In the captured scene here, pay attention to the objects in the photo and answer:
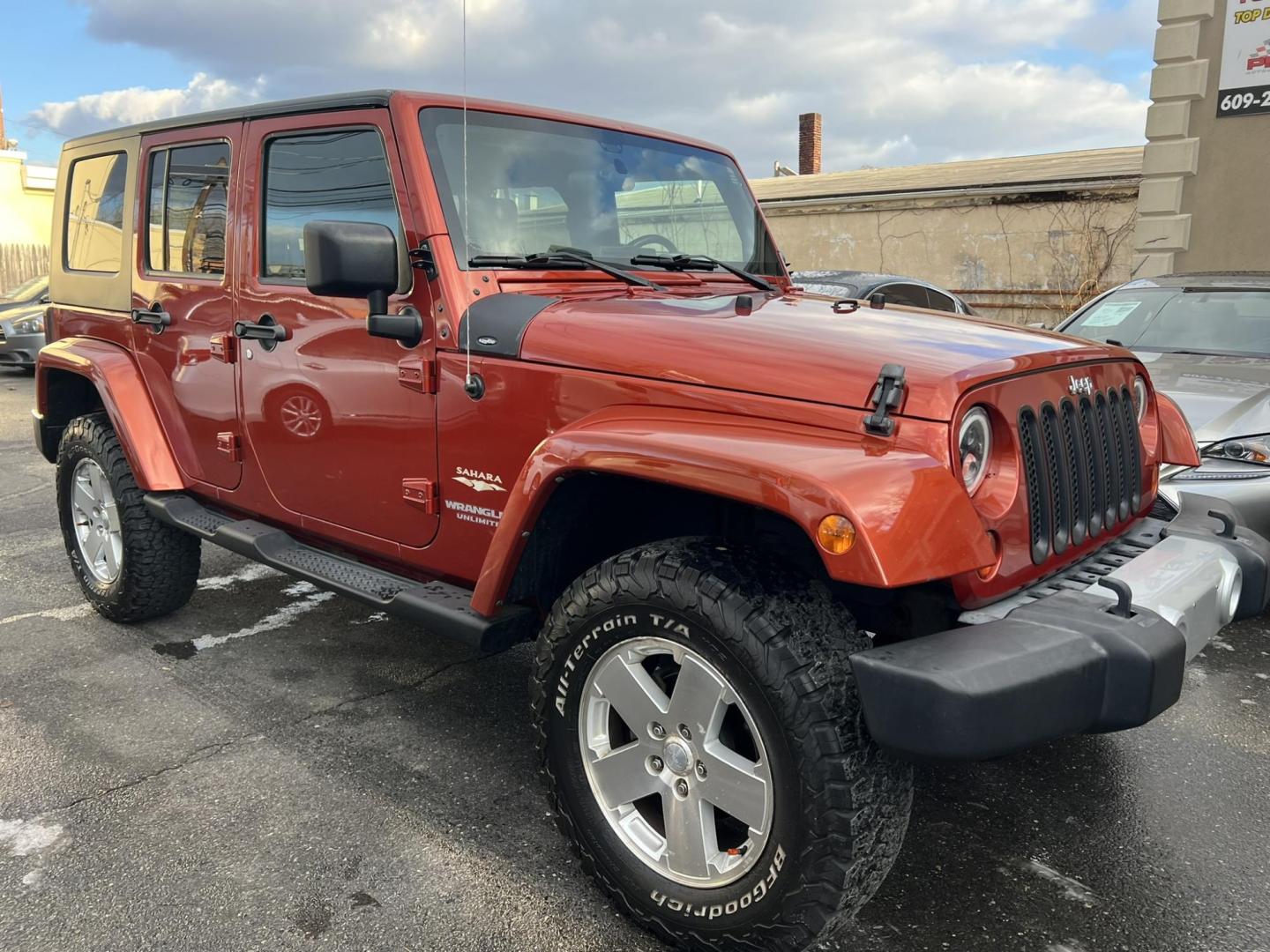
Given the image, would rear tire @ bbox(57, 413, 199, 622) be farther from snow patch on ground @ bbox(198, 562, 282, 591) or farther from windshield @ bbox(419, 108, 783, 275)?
windshield @ bbox(419, 108, 783, 275)

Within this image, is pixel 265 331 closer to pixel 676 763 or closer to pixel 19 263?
pixel 676 763

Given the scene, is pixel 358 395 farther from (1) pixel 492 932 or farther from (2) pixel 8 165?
(2) pixel 8 165

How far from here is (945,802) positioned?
293 cm

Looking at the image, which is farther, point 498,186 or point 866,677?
point 498,186

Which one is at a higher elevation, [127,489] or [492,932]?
[127,489]

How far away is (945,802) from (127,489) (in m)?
3.34

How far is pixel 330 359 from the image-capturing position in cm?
305

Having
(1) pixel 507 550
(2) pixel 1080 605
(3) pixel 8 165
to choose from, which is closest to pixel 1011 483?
(2) pixel 1080 605

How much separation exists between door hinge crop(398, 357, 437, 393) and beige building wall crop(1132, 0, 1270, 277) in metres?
10.2

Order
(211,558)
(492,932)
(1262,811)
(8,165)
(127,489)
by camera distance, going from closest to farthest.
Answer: (492,932) < (1262,811) < (127,489) < (211,558) < (8,165)

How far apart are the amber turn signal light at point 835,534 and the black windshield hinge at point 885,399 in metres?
0.26

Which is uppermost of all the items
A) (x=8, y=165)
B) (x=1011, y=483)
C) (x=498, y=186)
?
(x=8, y=165)

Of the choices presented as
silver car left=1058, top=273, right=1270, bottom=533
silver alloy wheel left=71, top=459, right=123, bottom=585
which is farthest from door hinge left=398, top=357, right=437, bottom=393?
silver car left=1058, top=273, right=1270, bottom=533

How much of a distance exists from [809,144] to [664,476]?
88.1 ft
